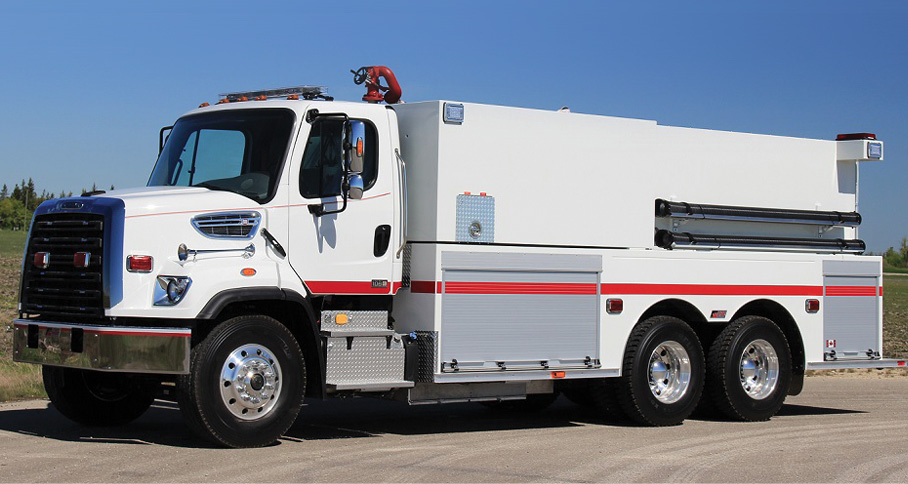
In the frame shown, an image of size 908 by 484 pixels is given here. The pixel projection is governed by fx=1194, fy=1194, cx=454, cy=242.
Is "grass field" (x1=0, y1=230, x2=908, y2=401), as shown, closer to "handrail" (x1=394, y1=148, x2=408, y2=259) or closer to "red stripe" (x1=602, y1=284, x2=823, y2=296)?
"handrail" (x1=394, y1=148, x2=408, y2=259)

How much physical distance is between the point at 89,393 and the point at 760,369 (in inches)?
303

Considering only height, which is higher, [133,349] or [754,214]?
[754,214]

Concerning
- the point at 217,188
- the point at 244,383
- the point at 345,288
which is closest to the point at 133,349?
the point at 244,383

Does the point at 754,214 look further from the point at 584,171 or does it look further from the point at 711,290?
the point at 584,171

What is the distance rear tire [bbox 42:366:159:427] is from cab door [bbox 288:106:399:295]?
7.11 ft

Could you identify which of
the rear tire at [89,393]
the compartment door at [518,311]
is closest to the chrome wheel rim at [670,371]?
the compartment door at [518,311]

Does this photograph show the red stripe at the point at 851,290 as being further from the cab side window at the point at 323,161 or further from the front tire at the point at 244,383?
the front tire at the point at 244,383

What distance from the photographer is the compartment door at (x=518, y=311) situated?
11695 mm

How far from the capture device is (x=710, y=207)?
13906mm

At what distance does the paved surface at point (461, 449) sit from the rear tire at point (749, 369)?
11.7 inches

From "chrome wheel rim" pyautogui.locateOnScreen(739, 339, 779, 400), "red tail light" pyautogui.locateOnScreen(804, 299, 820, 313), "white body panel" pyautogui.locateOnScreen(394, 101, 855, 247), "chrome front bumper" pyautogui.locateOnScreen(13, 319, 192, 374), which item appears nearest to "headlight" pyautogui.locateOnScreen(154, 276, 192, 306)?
"chrome front bumper" pyautogui.locateOnScreen(13, 319, 192, 374)

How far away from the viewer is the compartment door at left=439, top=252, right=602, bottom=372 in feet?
38.4

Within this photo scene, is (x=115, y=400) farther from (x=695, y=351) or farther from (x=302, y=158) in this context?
(x=695, y=351)

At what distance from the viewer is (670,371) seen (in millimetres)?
13531
